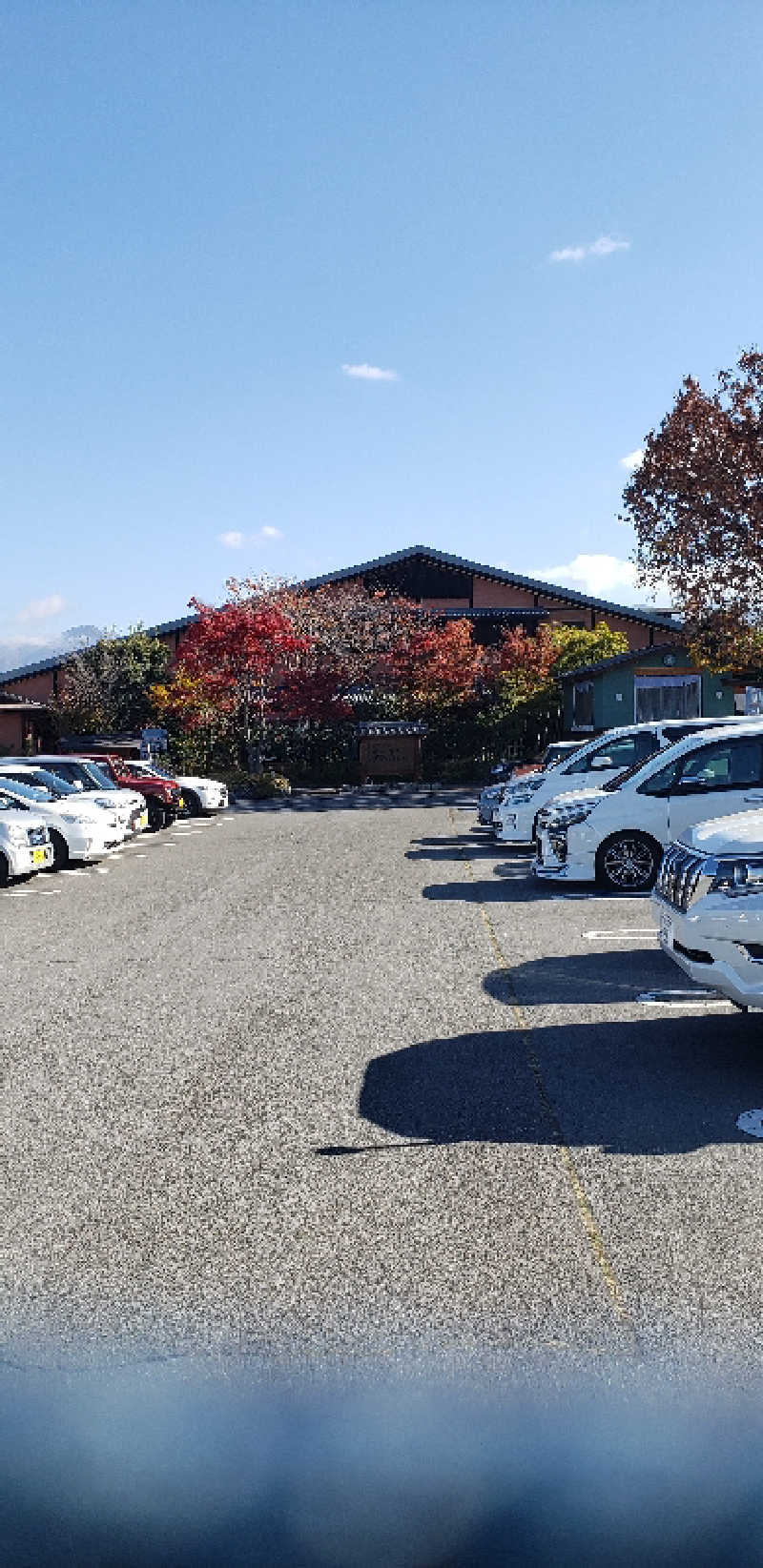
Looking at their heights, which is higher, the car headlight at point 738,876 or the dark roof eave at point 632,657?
the dark roof eave at point 632,657

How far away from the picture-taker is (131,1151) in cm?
607

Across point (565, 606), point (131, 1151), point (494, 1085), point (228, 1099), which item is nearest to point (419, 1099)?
point (494, 1085)

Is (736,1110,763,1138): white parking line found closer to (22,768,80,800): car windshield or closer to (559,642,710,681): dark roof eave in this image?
(22,768,80,800): car windshield

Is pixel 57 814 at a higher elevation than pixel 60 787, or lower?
lower

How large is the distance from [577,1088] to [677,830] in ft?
25.8

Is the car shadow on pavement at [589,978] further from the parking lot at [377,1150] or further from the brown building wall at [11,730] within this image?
the brown building wall at [11,730]

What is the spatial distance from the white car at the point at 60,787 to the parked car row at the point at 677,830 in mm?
5727

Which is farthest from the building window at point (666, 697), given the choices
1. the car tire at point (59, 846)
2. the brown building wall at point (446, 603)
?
the car tire at point (59, 846)

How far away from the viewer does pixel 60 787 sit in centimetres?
2127

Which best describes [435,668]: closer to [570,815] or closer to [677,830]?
[570,815]

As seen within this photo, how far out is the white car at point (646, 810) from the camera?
14.0 m

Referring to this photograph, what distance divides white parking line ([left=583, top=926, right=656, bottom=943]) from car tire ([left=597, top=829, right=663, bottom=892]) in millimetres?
2314

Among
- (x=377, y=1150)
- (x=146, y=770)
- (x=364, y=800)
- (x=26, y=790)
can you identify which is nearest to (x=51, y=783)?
(x=26, y=790)

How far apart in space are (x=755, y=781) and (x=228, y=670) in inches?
1052
